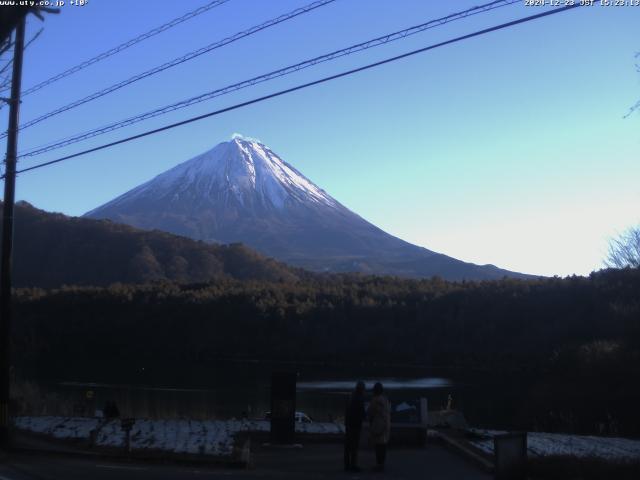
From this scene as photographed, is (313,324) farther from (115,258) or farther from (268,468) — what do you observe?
(268,468)

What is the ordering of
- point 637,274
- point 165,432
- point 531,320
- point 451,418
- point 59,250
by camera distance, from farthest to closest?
1. point 59,250
2. point 531,320
3. point 637,274
4. point 451,418
5. point 165,432

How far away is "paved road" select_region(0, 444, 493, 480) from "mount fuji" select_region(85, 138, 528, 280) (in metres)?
133

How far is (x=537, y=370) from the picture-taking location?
5794 centimetres

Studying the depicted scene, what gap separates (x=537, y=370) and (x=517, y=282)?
75.8 feet

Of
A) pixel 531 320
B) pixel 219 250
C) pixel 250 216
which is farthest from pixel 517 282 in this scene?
pixel 250 216

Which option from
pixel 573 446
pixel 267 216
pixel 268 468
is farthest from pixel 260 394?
pixel 267 216

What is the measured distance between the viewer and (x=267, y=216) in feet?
565

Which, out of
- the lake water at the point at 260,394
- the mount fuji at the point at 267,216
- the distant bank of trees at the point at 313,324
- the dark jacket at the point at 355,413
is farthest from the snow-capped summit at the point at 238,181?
the dark jacket at the point at 355,413

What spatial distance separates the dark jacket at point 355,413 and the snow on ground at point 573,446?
10.1 ft

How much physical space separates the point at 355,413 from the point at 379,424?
399 mm

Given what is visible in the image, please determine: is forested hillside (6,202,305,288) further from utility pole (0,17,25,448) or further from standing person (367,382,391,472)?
standing person (367,382,391,472)

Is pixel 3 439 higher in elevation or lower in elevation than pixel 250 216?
lower

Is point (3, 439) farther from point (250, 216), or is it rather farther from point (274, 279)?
point (250, 216)

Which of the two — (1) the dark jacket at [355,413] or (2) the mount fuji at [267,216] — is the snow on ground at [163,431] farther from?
(2) the mount fuji at [267,216]
